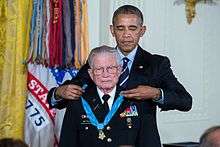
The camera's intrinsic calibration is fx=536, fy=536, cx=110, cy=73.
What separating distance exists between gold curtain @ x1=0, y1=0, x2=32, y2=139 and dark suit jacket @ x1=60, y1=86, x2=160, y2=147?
864 millimetres

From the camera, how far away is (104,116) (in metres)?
2.03

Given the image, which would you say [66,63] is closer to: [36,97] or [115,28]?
[36,97]

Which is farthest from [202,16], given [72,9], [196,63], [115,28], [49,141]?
[115,28]

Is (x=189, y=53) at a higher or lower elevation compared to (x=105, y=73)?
lower

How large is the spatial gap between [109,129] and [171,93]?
297mm

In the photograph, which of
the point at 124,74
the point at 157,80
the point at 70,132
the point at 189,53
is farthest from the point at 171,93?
the point at 189,53

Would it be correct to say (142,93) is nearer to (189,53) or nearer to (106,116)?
(106,116)

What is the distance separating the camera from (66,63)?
9.86 ft

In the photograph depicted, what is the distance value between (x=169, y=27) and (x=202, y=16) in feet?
1.27

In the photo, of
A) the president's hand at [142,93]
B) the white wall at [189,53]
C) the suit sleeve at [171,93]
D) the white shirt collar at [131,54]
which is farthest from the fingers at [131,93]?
the white wall at [189,53]

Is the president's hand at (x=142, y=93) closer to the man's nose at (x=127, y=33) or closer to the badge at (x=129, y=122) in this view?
the badge at (x=129, y=122)

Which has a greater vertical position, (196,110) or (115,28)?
(115,28)

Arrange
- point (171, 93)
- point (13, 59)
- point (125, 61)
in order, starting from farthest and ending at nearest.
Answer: point (13, 59) < point (125, 61) < point (171, 93)

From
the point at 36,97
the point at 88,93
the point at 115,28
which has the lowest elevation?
the point at 36,97
